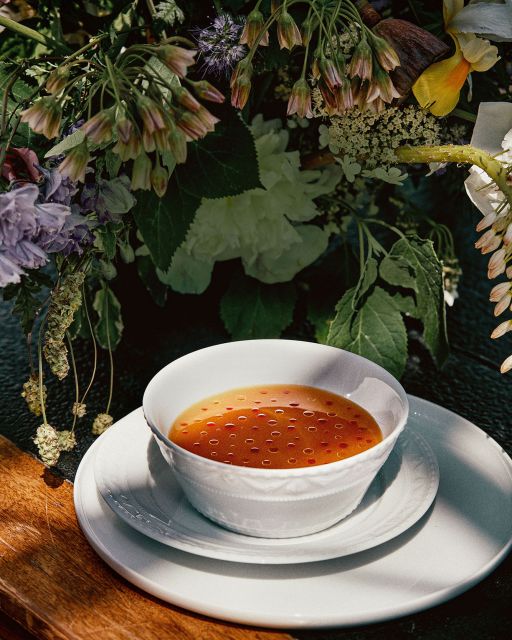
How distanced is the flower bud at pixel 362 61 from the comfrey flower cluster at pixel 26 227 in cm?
23

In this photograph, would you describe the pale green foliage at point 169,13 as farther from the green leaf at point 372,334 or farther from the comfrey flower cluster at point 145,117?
the green leaf at point 372,334

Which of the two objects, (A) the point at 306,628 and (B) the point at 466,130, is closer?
(A) the point at 306,628

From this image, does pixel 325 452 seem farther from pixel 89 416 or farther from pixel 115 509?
pixel 89 416

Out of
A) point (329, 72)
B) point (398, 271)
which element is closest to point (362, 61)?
point (329, 72)

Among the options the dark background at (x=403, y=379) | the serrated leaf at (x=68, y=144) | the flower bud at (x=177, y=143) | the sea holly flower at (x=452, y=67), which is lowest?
the dark background at (x=403, y=379)

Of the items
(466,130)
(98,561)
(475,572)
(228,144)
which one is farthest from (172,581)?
(466,130)

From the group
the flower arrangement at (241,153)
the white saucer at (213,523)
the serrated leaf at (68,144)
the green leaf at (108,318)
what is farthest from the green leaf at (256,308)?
the serrated leaf at (68,144)

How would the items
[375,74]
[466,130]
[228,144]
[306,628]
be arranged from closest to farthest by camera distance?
1. [306,628]
2. [375,74]
3. [228,144]
4. [466,130]

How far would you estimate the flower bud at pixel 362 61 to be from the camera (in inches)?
24.3

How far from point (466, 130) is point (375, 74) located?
251 millimetres

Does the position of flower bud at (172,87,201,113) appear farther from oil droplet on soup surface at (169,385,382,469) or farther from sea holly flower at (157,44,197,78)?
oil droplet on soup surface at (169,385,382,469)

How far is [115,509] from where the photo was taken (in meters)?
Answer: 0.59

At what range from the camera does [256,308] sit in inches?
36.0

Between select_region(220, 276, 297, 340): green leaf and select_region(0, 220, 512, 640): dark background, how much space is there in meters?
0.05
